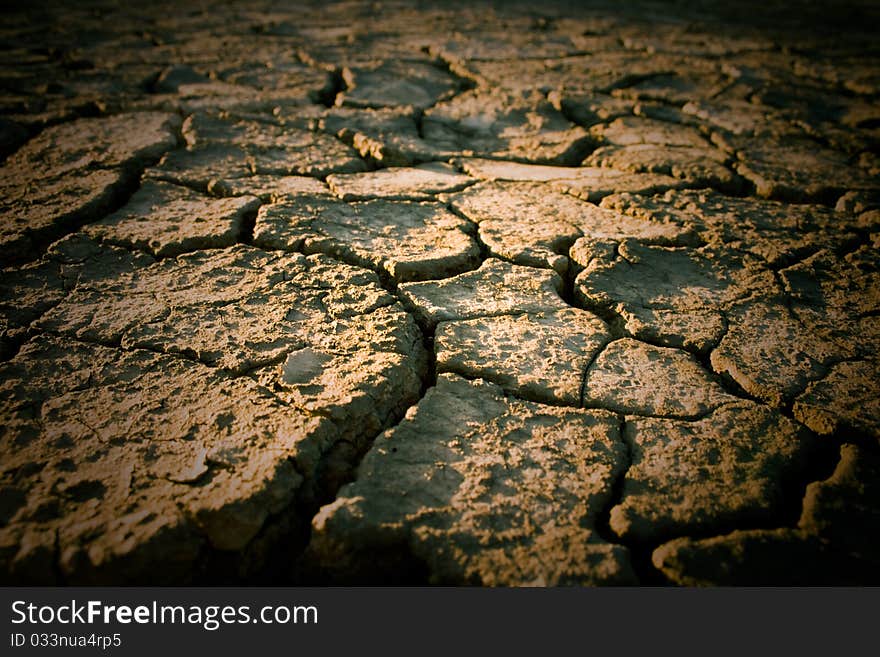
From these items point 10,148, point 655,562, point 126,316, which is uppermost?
point 10,148

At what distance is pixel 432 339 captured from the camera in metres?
1.23

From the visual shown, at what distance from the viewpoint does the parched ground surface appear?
0.83 m

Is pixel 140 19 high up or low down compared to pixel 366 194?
up

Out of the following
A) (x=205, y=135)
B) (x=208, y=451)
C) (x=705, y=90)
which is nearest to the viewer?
(x=208, y=451)

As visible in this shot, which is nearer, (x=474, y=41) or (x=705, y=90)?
(x=705, y=90)

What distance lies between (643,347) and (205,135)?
1935mm

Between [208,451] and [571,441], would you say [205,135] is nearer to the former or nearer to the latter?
[208,451]

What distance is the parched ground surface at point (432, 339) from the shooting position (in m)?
0.83

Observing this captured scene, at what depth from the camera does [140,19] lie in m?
4.06

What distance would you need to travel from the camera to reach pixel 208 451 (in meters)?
0.92

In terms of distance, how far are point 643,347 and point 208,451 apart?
1.00 metres

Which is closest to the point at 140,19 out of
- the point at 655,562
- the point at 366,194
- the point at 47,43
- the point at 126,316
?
the point at 47,43

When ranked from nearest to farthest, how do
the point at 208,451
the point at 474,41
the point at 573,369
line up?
the point at 208,451
the point at 573,369
the point at 474,41

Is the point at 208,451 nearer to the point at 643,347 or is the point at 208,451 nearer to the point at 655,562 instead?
the point at 655,562
